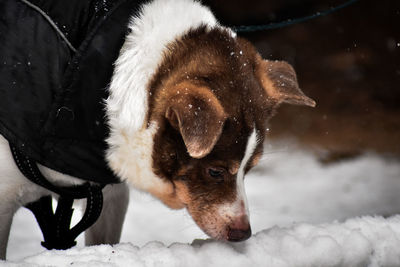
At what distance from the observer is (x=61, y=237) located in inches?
89.9

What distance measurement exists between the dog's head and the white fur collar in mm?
35

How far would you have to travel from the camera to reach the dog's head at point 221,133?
1820mm

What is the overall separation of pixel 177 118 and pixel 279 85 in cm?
50

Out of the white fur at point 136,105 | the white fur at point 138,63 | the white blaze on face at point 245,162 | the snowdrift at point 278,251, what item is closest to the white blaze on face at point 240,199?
the white blaze on face at point 245,162

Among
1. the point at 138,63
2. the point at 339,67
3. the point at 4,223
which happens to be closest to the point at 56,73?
the point at 138,63

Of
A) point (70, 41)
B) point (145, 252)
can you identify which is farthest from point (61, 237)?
point (70, 41)

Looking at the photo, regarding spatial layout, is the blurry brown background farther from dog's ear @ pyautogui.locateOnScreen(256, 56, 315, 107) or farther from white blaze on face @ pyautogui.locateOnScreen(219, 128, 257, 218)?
white blaze on face @ pyautogui.locateOnScreen(219, 128, 257, 218)

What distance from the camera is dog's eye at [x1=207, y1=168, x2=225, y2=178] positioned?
1.86 meters

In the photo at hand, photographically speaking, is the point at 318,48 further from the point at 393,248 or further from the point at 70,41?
the point at 70,41

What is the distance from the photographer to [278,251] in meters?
1.87

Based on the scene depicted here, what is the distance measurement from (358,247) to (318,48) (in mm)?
3370

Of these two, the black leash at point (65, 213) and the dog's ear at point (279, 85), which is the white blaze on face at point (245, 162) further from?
the black leash at point (65, 213)

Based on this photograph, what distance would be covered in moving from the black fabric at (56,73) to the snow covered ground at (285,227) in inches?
15.6

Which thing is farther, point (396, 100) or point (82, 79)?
point (396, 100)
